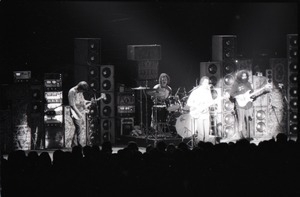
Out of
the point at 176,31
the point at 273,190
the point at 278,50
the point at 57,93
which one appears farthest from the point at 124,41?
the point at 273,190

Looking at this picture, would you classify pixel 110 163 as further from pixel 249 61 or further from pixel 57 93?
pixel 249 61

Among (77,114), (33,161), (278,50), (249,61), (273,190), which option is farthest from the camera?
(278,50)

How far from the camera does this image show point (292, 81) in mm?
15328

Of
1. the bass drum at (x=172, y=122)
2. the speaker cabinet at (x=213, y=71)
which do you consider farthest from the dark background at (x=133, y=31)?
the bass drum at (x=172, y=122)

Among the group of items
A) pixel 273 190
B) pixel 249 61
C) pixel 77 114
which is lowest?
pixel 273 190

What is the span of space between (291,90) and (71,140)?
509 centimetres

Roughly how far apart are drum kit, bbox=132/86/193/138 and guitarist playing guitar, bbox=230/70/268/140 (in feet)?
3.57

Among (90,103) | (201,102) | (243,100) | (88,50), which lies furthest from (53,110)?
(243,100)

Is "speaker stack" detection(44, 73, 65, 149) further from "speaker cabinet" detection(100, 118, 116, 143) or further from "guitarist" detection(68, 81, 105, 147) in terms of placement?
"speaker cabinet" detection(100, 118, 116, 143)

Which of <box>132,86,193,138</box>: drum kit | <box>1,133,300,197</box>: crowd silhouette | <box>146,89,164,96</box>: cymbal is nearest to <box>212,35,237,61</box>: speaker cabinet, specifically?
<box>132,86,193,138</box>: drum kit

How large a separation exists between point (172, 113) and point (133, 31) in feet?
7.39

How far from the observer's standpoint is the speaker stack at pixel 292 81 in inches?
601

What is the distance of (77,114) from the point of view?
13.5 metres

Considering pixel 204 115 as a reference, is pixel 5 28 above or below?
above
